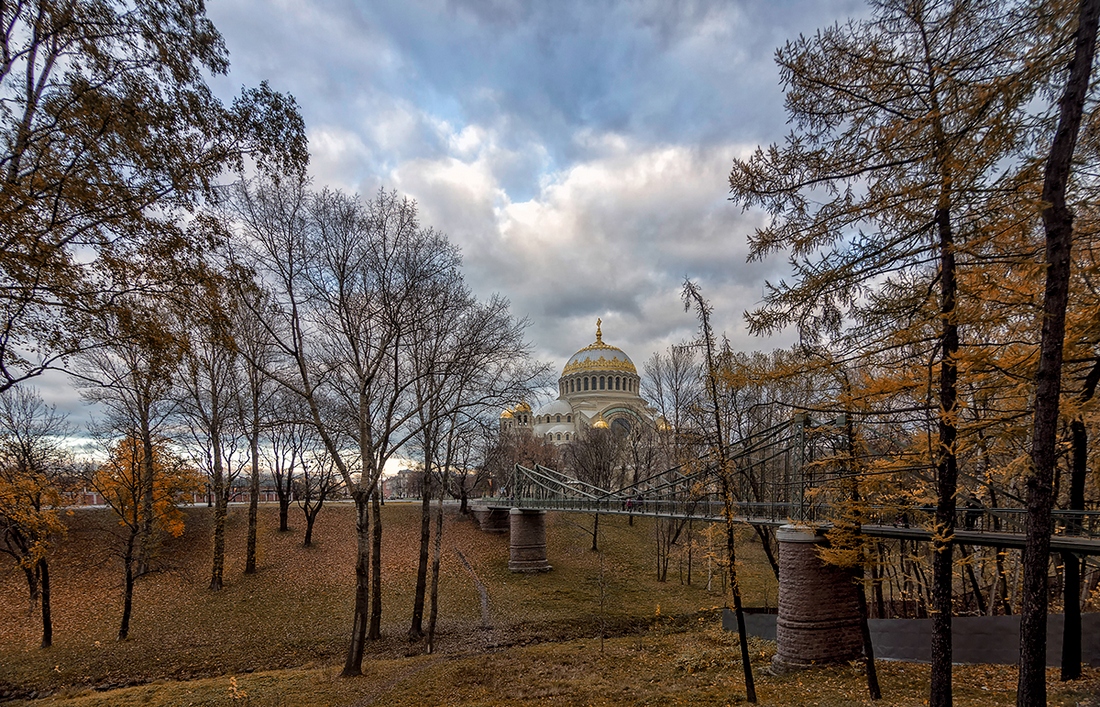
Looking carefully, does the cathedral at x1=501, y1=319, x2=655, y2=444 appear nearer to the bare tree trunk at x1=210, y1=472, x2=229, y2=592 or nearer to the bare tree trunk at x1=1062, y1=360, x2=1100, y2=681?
the bare tree trunk at x1=210, y1=472, x2=229, y2=592

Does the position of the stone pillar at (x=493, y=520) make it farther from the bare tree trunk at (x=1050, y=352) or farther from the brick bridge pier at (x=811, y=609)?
the bare tree trunk at (x=1050, y=352)

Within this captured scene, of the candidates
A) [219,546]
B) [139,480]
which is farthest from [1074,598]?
[219,546]

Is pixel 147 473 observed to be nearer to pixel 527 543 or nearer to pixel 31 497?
pixel 31 497

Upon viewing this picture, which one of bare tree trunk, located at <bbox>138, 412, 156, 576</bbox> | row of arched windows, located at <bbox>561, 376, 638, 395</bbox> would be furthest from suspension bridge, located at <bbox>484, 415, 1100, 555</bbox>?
row of arched windows, located at <bbox>561, 376, 638, 395</bbox>

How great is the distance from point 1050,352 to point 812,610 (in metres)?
7.90

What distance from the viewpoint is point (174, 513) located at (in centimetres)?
2031

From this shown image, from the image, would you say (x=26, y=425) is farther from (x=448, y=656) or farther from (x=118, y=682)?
(x=448, y=656)

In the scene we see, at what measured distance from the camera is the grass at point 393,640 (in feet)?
31.2

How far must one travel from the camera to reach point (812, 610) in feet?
33.8

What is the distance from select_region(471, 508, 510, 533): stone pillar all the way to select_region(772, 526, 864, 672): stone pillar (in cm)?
2085

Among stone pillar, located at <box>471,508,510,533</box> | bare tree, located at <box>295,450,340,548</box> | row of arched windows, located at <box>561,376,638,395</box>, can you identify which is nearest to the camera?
bare tree, located at <box>295,450,340,548</box>

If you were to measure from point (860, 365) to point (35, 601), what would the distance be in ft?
75.8

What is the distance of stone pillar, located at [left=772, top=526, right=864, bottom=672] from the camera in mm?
10273

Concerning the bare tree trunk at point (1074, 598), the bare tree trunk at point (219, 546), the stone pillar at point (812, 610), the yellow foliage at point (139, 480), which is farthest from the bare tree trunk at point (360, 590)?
the bare tree trunk at point (1074, 598)
